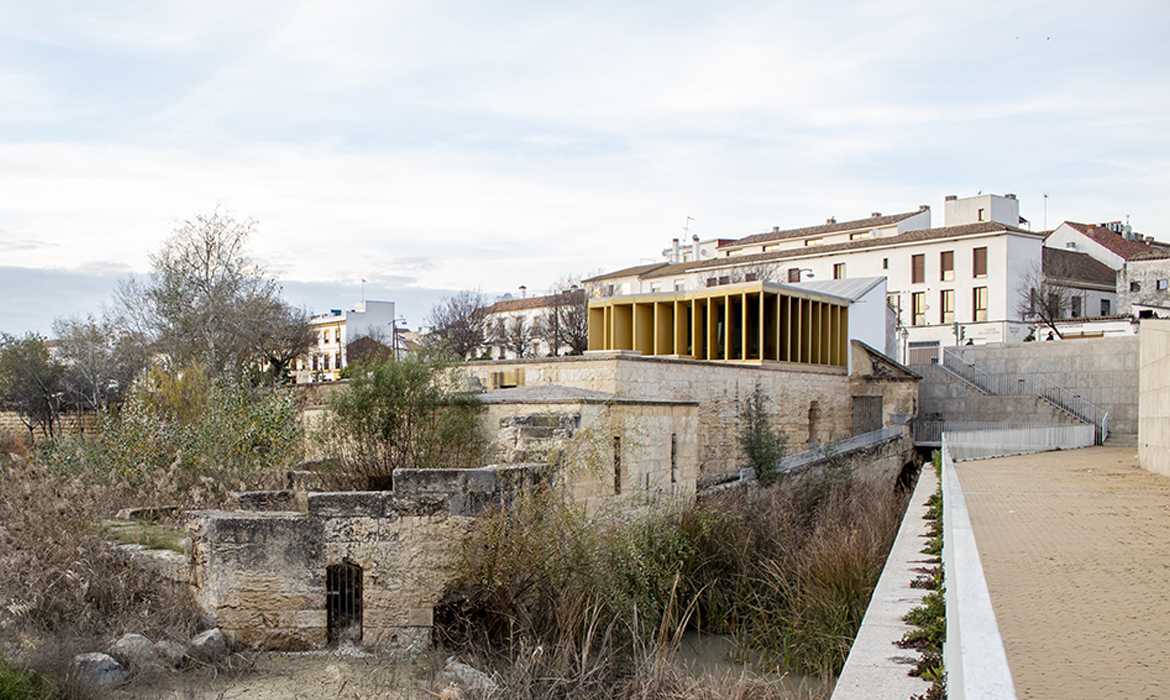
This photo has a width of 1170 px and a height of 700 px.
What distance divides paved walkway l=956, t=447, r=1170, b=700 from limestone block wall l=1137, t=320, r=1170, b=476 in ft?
7.94

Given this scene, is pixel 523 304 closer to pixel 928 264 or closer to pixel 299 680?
pixel 928 264

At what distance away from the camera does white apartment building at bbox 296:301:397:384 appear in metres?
63.1

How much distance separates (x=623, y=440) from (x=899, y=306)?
3708 cm

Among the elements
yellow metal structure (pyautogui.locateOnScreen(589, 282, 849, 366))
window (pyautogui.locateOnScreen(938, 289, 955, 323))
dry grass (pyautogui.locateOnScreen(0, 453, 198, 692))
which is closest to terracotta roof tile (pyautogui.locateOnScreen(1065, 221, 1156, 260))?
window (pyautogui.locateOnScreen(938, 289, 955, 323))

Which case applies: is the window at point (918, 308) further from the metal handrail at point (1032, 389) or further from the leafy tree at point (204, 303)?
the leafy tree at point (204, 303)

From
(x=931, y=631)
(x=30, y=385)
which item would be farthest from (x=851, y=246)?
(x=931, y=631)

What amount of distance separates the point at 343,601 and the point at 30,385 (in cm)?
3009

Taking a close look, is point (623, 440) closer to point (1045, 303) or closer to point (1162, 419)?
point (1162, 419)

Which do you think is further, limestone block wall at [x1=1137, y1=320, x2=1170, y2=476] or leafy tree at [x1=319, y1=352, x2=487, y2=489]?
limestone block wall at [x1=1137, y1=320, x2=1170, y2=476]

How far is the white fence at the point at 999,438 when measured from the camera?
23.5m

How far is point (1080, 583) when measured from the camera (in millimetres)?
7328

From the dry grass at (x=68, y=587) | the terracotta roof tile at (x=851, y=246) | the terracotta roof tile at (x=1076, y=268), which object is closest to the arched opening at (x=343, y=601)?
the dry grass at (x=68, y=587)

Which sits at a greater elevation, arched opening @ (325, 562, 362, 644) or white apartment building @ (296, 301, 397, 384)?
white apartment building @ (296, 301, 397, 384)

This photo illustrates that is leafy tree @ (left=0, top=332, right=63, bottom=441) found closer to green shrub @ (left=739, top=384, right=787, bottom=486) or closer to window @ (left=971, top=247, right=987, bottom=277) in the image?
green shrub @ (left=739, top=384, right=787, bottom=486)
